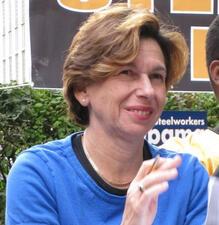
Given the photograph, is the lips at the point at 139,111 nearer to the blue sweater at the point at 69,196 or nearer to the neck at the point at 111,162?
the neck at the point at 111,162

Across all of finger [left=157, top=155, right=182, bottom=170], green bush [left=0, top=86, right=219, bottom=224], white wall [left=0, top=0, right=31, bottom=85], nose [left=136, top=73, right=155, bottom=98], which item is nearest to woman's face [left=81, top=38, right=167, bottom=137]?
nose [left=136, top=73, right=155, bottom=98]

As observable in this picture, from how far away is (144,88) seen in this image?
208cm

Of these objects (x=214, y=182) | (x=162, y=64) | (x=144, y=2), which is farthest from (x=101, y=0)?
(x=214, y=182)

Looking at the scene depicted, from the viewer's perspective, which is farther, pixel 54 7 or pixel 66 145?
pixel 54 7

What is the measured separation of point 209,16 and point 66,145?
6.34 ft

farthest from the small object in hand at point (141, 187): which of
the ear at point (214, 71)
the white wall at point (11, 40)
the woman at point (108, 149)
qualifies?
the white wall at point (11, 40)

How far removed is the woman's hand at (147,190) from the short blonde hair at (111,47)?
39 cm

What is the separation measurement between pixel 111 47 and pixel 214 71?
1.25 feet

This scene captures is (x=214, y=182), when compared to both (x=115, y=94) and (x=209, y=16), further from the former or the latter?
(x=209, y=16)

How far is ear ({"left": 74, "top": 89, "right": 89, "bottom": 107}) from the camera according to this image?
2.23m

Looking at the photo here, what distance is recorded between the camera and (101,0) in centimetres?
381

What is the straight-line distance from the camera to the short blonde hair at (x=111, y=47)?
82.9 inches

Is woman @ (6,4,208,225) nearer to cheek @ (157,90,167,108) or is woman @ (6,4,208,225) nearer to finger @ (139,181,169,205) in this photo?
cheek @ (157,90,167,108)

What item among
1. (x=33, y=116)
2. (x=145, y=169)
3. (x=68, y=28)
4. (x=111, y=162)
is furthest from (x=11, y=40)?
(x=145, y=169)
